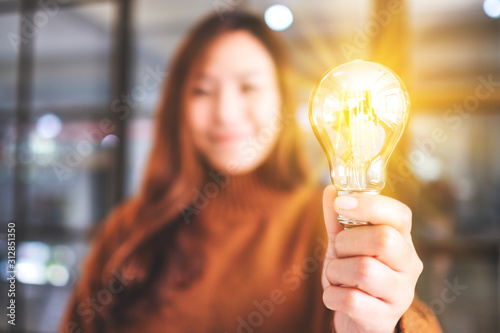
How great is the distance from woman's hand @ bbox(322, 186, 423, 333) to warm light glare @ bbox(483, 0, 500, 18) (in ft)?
3.91

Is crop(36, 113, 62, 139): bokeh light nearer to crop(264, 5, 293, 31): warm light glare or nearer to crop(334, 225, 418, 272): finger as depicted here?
crop(264, 5, 293, 31): warm light glare

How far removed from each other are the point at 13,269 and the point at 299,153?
136 centimetres

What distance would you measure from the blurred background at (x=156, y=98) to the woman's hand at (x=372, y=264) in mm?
808

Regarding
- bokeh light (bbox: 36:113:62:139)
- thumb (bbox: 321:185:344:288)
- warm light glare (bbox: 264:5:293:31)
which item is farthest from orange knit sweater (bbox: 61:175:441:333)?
bokeh light (bbox: 36:113:62:139)

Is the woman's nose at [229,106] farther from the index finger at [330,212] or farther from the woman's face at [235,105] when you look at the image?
the index finger at [330,212]

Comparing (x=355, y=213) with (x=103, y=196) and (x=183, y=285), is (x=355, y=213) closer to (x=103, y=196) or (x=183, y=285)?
(x=183, y=285)

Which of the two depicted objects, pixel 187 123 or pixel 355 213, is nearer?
pixel 355 213

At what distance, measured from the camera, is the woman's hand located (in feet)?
1.32

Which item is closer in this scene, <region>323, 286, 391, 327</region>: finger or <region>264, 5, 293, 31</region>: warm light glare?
<region>323, 286, 391, 327</region>: finger

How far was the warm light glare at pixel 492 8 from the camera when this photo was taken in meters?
1.28

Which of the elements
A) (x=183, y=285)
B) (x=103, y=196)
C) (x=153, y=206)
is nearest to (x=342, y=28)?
(x=153, y=206)

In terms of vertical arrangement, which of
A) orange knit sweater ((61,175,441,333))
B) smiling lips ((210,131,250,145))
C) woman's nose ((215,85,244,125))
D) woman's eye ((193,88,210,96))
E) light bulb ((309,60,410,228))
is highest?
woman's eye ((193,88,210,96))

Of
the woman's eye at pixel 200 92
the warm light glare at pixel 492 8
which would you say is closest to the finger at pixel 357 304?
the woman's eye at pixel 200 92

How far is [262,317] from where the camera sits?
1.23 meters
